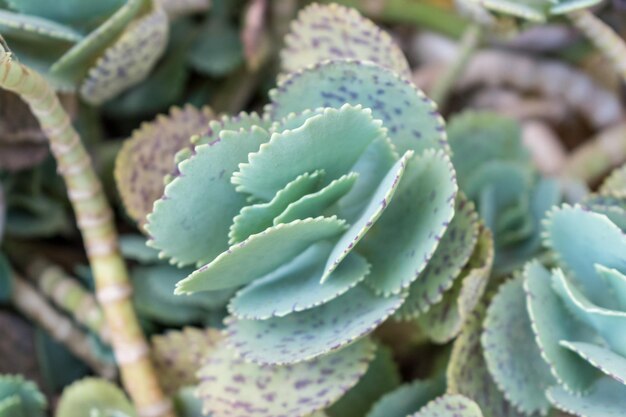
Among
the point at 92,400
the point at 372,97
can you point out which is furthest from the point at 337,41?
the point at 92,400

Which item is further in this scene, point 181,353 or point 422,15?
point 422,15

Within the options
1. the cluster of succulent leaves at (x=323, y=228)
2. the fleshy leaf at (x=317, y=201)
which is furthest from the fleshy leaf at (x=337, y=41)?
the fleshy leaf at (x=317, y=201)

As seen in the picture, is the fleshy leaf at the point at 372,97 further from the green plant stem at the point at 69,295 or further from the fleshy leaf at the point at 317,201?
the green plant stem at the point at 69,295

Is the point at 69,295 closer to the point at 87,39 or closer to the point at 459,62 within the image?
the point at 87,39

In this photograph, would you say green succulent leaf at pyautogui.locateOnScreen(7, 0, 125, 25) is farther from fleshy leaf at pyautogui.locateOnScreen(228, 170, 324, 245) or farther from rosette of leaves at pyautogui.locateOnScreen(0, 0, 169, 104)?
fleshy leaf at pyautogui.locateOnScreen(228, 170, 324, 245)

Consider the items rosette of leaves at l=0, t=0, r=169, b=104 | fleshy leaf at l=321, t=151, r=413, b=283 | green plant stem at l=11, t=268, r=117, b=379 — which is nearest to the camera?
fleshy leaf at l=321, t=151, r=413, b=283

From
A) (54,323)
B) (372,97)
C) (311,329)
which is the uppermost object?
(372,97)

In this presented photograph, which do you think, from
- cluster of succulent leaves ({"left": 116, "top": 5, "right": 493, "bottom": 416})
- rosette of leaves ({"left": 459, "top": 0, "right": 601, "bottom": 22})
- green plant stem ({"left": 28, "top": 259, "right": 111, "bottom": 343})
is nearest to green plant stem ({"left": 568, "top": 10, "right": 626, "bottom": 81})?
rosette of leaves ({"left": 459, "top": 0, "right": 601, "bottom": 22})
